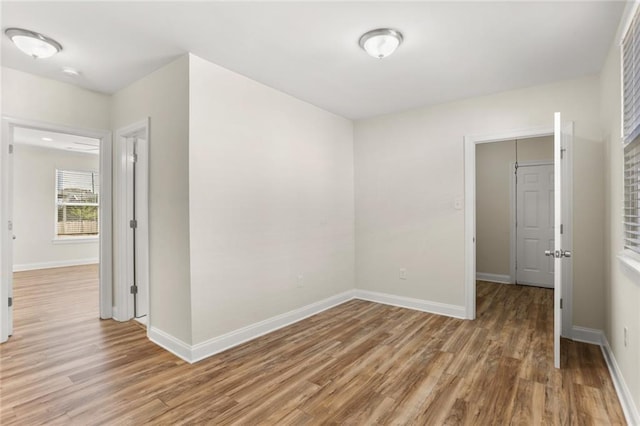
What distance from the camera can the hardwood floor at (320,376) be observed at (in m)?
2.07

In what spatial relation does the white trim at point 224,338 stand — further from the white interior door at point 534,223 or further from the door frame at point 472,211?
the white interior door at point 534,223

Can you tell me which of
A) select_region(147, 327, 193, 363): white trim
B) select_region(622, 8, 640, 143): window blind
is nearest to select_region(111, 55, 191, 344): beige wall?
select_region(147, 327, 193, 363): white trim

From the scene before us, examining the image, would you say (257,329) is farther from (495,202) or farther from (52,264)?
(52,264)

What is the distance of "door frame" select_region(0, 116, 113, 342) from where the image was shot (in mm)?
3117

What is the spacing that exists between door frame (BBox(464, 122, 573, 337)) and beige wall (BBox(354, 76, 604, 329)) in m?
0.05

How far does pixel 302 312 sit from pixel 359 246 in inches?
55.7

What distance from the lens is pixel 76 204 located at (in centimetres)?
779

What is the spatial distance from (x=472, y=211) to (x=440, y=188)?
47 cm

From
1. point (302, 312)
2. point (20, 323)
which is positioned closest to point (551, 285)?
point (302, 312)

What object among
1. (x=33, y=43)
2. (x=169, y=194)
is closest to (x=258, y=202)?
(x=169, y=194)

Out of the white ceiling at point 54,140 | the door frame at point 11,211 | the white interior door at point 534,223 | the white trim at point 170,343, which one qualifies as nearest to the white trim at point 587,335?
the white interior door at point 534,223

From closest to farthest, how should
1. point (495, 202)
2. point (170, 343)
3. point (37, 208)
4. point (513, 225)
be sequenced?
point (170, 343), point (513, 225), point (495, 202), point (37, 208)

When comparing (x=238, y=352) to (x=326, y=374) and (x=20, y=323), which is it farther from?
(x=20, y=323)

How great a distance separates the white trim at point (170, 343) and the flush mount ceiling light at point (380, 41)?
2.88 meters
